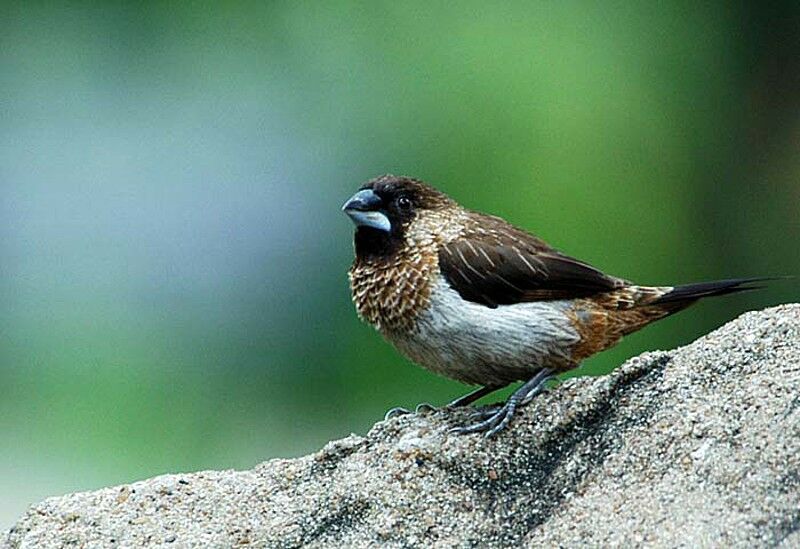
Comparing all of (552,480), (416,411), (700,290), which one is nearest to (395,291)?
(416,411)

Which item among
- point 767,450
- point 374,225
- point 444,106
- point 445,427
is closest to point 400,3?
point 444,106

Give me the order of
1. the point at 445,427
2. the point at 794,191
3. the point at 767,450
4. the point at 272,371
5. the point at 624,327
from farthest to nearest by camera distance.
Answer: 1. the point at 794,191
2. the point at 272,371
3. the point at 624,327
4. the point at 445,427
5. the point at 767,450

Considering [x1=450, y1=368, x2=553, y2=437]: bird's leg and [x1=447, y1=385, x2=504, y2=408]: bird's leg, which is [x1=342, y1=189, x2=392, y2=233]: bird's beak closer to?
[x1=447, y1=385, x2=504, y2=408]: bird's leg

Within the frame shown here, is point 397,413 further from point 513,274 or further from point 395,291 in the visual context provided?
point 513,274

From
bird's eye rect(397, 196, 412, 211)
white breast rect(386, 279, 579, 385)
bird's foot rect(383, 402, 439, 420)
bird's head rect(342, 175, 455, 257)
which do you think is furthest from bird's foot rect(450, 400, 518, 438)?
bird's eye rect(397, 196, 412, 211)

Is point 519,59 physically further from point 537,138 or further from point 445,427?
point 445,427

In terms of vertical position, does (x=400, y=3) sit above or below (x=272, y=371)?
above

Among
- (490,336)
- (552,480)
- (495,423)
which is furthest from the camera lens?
(490,336)
